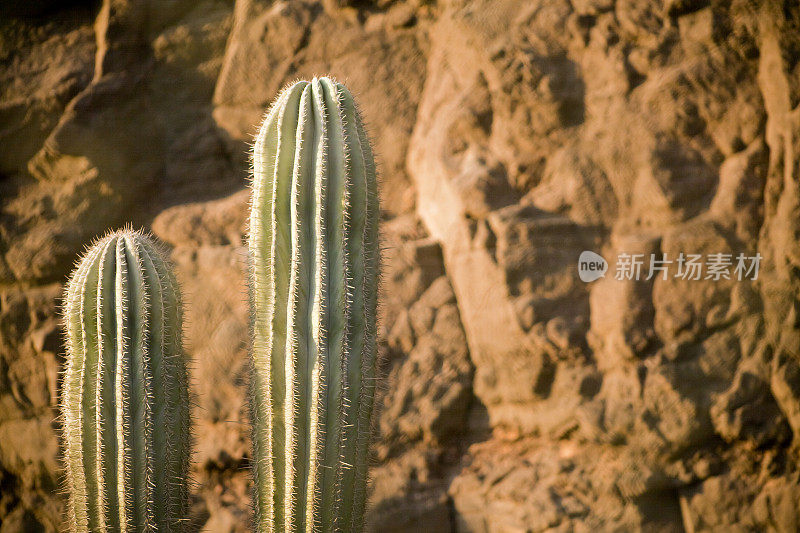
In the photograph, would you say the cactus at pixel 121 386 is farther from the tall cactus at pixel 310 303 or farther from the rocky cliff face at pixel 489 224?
the rocky cliff face at pixel 489 224

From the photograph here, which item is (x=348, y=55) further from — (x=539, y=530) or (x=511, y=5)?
(x=539, y=530)

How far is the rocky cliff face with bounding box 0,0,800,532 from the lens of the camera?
8.23 feet

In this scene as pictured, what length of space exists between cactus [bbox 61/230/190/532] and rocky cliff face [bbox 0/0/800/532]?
101 cm

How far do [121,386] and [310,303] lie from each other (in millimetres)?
491

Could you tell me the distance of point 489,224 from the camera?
2.63 metres

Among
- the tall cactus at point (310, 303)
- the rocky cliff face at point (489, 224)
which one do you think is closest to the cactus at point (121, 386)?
the tall cactus at point (310, 303)

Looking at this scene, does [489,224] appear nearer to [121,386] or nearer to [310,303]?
[310,303]

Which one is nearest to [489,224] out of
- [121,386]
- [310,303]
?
[310,303]

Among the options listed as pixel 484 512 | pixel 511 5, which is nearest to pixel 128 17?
pixel 511 5

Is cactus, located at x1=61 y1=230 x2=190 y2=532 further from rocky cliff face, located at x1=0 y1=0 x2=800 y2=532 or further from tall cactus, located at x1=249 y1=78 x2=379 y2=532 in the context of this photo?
rocky cliff face, located at x1=0 y1=0 x2=800 y2=532

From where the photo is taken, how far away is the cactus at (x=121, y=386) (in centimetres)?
154

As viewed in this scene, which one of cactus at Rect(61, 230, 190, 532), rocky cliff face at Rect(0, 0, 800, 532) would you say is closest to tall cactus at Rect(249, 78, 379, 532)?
cactus at Rect(61, 230, 190, 532)

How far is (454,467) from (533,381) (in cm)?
49

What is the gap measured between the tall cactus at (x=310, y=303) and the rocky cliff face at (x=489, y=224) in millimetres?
1037
